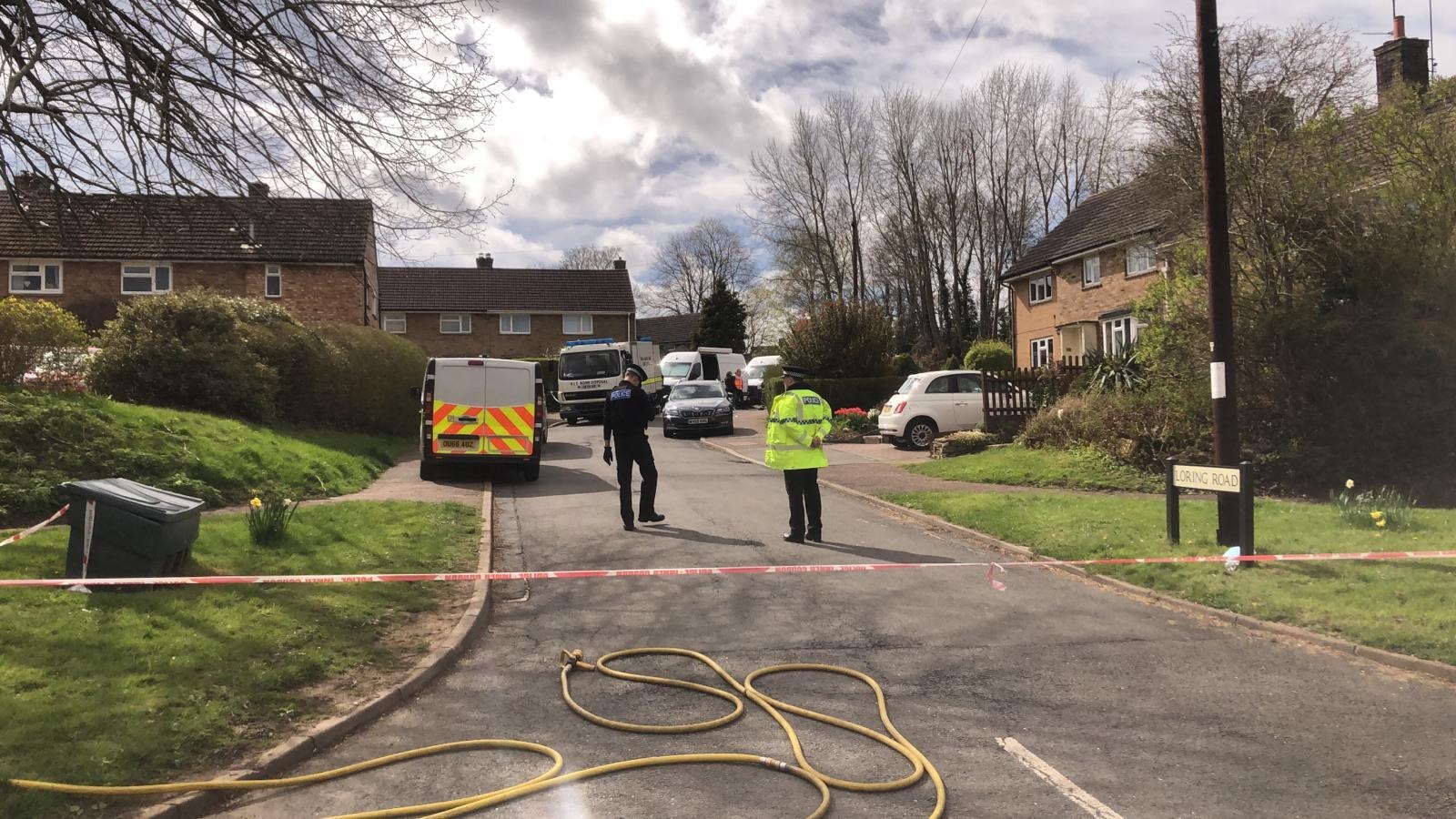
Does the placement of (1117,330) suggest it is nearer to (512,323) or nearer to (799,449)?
(799,449)

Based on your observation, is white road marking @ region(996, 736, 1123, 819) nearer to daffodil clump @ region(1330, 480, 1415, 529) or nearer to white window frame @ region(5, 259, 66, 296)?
daffodil clump @ region(1330, 480, 1415, 529)

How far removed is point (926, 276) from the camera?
5178 cm

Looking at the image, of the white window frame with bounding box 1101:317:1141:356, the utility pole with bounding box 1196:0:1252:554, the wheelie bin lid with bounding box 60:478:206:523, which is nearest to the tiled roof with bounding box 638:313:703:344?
the white window frame with bounding box 1101:317:1141:356

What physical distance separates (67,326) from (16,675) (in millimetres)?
14117

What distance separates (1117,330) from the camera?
29.0 m

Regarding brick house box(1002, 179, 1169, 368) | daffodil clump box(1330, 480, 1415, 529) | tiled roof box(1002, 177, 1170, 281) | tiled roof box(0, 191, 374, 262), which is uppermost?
tiled roof box(1002, 177, 1170, 281)

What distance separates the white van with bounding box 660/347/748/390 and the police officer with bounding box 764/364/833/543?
69.6 ft

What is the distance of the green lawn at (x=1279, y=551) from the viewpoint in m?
6.11

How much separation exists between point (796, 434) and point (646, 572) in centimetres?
259

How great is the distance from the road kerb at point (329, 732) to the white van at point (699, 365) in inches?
970

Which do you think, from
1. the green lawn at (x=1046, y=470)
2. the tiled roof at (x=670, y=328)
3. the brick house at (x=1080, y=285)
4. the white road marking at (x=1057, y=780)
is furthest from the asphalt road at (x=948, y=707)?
the tiled roof at (x=670, y=328)

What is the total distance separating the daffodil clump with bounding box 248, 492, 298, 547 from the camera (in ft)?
24.8

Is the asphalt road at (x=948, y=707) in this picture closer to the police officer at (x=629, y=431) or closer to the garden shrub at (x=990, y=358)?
the police officer at (x=629, y=431)

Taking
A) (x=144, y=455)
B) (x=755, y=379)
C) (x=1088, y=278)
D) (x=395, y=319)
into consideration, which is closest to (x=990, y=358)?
(x=1088, y=278)
